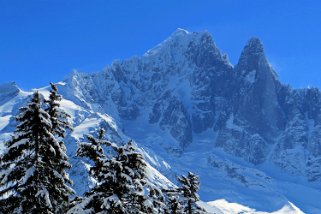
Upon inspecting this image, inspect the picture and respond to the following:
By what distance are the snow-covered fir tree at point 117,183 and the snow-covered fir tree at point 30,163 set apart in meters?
1.36

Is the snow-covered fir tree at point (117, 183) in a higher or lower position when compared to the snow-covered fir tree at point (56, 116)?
lower

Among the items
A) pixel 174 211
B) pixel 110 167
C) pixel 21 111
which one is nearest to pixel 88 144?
pixel 110 167

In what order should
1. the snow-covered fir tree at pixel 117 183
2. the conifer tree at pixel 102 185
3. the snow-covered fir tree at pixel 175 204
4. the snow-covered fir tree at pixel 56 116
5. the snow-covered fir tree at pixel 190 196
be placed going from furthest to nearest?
the snow-covered fir tree at pixel 175 204, the snow-covered fir tree at pixel 190 196, the snow-covered fir tree at pixel 56 116, the snow-covered fir tree at pixel 117 183, the conifer tree at pixel 102 185

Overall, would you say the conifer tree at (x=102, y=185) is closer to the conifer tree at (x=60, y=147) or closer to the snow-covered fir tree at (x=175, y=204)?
the conifer tree at (x=60, y=147)

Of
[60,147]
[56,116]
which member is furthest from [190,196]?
[60,147]

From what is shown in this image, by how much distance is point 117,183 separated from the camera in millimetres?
22766

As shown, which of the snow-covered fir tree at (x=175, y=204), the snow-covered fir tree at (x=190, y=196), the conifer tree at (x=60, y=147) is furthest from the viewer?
the snow-covered fir tree at (x=175, y=204)

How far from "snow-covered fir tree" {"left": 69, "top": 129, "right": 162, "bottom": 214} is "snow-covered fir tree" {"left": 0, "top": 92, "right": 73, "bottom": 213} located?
136 cm

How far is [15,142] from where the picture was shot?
2356 centimetres

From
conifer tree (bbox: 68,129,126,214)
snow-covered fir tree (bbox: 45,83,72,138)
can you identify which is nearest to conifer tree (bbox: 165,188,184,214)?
snow-covered fir tree (bbox: 45,83,72,138)

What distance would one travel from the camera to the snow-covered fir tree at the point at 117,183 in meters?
22.3

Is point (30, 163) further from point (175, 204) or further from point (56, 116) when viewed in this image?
point (175, 204)

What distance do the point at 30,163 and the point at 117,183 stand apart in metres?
3.50

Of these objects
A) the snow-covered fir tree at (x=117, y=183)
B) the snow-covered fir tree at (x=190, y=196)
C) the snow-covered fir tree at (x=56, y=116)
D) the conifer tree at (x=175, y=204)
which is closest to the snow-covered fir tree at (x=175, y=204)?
the conifer tree at (x=175, y=204)
